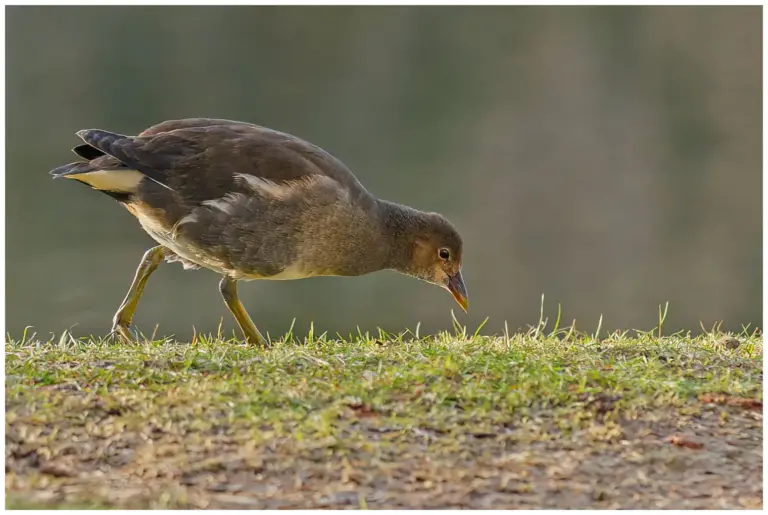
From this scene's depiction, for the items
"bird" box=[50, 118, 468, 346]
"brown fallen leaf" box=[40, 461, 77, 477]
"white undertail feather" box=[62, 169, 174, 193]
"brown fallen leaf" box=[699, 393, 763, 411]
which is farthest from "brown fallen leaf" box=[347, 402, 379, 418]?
"white undertail feather" box=[62, 169, 174, 193]

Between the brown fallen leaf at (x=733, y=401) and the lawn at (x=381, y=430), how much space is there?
0.04 feet

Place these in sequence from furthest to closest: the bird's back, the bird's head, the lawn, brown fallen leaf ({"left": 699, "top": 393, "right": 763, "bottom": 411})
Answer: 1. the bird's head
2. the bird's back
3. brown fallen leaf ({"left": 699, "top": 393, "right": 763, "bottom": 411})
4. the lawn

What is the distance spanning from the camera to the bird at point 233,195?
632cm

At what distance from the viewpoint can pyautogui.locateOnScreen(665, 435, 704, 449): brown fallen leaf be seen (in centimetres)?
431

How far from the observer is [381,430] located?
4.27 m

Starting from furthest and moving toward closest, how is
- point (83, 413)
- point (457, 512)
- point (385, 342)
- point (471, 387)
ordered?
point (385, 342) < point (471, 387) < point (83, 413) < point (457, 512)

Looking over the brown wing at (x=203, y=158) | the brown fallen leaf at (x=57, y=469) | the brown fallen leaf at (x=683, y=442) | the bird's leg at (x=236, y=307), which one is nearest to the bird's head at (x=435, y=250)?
the brown wing at (x=203, y=158)

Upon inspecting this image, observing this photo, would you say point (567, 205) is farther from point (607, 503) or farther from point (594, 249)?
point (607, 503)

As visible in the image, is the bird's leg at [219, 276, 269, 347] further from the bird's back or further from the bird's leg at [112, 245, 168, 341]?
the bird's leg at [112, 245, 168, 341]

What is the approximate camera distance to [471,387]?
4703 mm

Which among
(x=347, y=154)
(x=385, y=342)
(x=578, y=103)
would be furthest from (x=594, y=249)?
(x=385, y=342)

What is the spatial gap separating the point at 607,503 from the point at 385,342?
7.84ft

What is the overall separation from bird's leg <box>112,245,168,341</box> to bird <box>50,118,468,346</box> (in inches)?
1.2

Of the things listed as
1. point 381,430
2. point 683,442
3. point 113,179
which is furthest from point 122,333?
point 683,442
